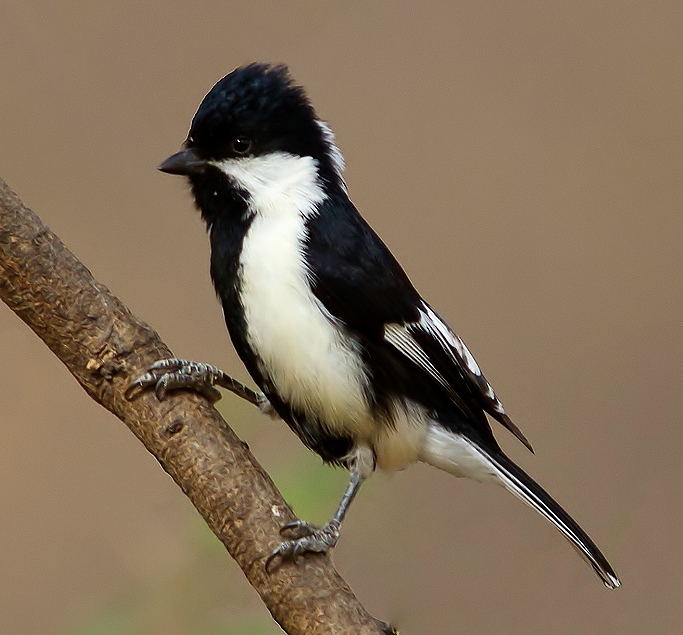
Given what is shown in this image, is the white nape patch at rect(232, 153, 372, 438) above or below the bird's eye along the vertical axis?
below

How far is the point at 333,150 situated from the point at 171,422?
541 mm

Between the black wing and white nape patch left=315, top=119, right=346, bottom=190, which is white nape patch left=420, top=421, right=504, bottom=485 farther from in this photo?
white nape patch left=315, top=119, right=346, bottom=190

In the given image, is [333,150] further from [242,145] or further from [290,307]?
[290,307]

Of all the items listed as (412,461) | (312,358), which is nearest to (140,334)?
(312,358)

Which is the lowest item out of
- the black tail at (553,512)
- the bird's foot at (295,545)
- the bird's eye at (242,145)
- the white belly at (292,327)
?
the bird's foot at (295,545)

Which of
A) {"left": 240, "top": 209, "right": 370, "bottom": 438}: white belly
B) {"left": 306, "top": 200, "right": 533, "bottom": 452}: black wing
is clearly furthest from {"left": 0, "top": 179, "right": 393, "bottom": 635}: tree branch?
{"left": 306, "top": 200, "right": 533, "bottom": 452}: black wing

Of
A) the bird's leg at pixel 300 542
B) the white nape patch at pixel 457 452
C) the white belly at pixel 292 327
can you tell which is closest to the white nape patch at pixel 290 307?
the white belly at pixel 292 327

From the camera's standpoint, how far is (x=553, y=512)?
1.39m

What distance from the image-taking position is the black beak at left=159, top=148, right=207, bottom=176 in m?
1.38

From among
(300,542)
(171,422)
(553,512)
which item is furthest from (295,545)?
(553,512)

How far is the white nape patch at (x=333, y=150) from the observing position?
1.48 meters

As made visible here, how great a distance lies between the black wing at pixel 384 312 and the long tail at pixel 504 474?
0.04 m

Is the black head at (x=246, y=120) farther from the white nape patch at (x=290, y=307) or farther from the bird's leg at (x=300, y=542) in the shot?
the bird's leg at (x=300, y=542)

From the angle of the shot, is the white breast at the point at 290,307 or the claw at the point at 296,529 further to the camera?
the white breast at the point at 290,307
